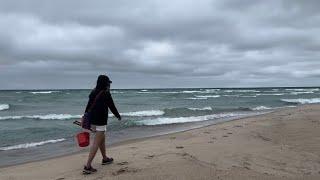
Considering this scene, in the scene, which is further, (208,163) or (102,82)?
(208,163)

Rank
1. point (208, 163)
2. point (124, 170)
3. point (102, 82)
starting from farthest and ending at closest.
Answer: point (208, 163), point (102, 82), point (124, 170)

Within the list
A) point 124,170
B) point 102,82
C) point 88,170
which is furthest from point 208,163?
point 102,82

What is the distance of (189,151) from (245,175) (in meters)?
2.64

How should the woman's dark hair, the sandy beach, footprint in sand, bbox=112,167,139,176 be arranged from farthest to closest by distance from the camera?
the woman's dark hair, footprint in sand, bbox=112,167,139,176, the sandy beach

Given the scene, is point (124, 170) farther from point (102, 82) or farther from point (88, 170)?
point (102, 82)

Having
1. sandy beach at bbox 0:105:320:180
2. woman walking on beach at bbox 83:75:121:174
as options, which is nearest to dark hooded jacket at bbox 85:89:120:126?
woman walking on beach at bbox 83:75:121:174

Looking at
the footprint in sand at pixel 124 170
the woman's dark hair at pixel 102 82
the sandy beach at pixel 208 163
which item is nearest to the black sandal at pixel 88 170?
the sandy beach at pixel 208 163

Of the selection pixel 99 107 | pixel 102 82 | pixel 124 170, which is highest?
pixel 102 82

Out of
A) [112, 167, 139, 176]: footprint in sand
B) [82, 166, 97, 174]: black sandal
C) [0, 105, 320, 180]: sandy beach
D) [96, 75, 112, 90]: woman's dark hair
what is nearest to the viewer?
[0, 105, 320, 180]: sandy beach

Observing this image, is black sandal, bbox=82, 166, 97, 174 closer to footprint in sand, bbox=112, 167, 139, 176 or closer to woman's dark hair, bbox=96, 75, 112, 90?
footprint in sand, bbox=112, 167, 139, 176

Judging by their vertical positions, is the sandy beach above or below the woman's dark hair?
below

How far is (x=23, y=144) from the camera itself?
15.7 meters

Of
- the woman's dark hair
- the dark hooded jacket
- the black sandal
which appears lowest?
Result: the black sandal

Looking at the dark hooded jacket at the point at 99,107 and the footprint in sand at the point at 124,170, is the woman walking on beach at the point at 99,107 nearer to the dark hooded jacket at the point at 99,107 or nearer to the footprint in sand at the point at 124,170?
the dark hooded jacket at the point at 99,107
